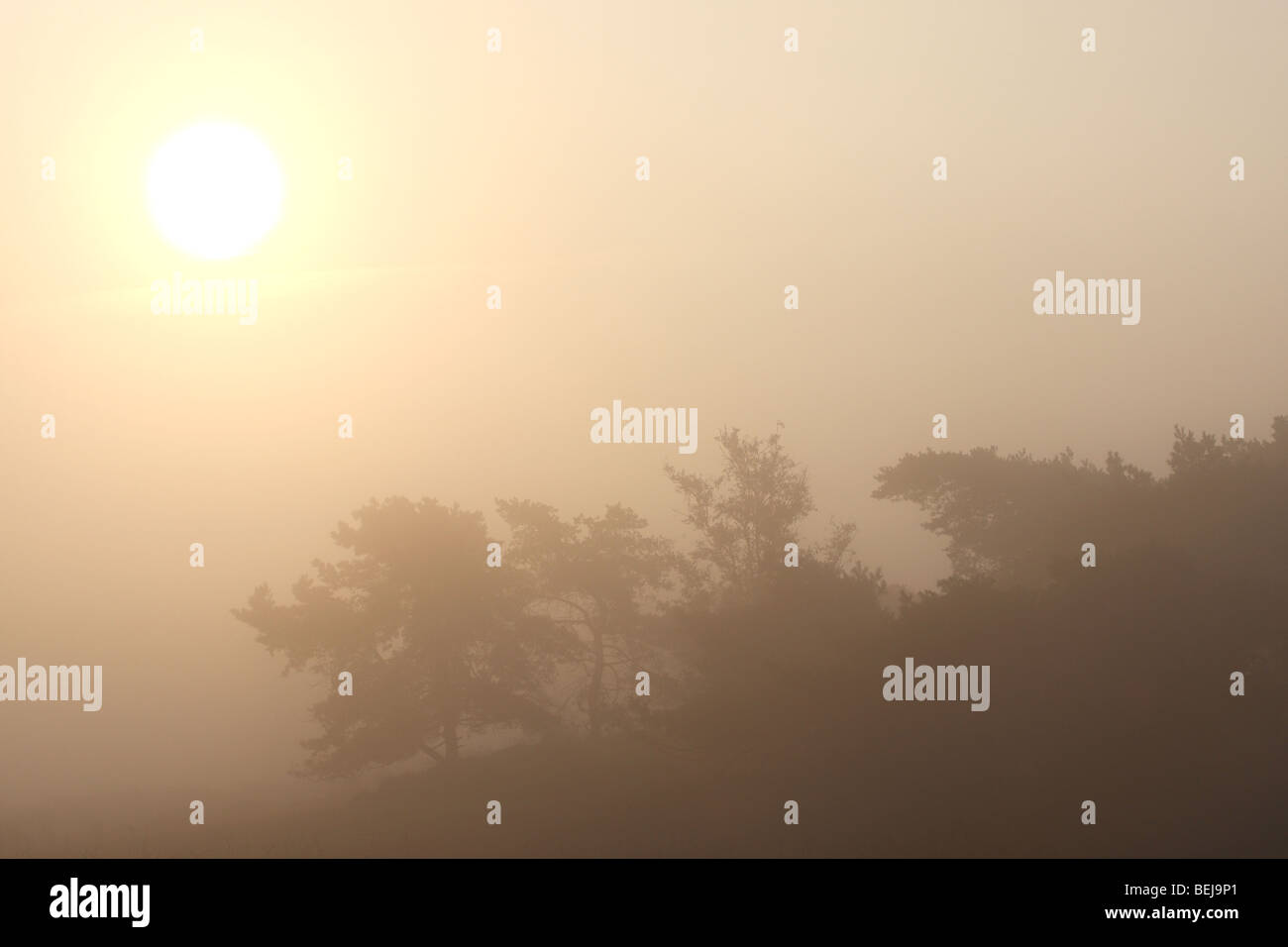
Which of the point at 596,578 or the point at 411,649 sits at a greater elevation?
the point at 596,578

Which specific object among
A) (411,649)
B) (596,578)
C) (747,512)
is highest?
(747,512)

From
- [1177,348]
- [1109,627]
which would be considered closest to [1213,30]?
[1177,348]

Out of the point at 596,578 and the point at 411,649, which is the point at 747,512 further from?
the point at 411,649

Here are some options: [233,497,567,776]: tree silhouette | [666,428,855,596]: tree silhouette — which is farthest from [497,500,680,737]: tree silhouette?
[666,428,855,596]: tree silhouette

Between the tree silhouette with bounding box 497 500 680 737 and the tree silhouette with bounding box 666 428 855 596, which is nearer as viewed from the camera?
the tree silhouette with bounding box 497 500 680 737

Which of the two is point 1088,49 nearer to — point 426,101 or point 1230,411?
point 1230,411

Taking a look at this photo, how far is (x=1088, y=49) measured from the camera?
16.1 meters

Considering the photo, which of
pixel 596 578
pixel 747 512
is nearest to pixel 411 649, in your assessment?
pixel 596 578

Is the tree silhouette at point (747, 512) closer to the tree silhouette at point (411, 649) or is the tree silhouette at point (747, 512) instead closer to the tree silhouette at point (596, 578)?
the tree silhouette at point (596, 578)

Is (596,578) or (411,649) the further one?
(596,578)

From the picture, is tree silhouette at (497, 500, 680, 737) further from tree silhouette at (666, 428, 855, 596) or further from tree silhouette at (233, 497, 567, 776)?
tree silhouette at (666, 428, 855, 596)

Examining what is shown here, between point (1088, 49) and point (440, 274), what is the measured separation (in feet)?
38.8

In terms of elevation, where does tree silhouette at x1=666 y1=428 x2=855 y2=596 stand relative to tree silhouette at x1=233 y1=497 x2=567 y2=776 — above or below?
above
